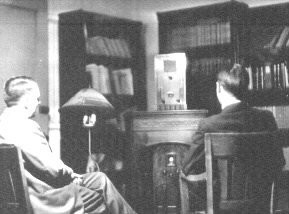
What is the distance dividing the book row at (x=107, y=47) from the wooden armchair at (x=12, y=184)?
304cm

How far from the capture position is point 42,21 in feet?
19.0

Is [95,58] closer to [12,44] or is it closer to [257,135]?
[12,44]

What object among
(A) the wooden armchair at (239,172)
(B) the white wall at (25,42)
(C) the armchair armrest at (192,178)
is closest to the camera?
(A) the wooden armchair at (239,172)

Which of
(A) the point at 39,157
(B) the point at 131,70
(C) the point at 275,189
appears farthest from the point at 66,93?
(C) the point at 275,189

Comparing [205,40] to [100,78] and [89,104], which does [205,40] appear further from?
[89,104]

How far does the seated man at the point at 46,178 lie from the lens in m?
3.26

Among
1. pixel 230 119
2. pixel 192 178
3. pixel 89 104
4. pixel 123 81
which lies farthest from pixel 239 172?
pixel 123 81

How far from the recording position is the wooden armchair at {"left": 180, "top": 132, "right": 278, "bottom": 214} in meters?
2.88

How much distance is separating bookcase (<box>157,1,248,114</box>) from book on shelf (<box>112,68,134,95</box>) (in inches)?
19.3

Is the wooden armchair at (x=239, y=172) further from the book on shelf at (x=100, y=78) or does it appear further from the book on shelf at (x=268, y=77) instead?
the book on shelf at (x=100, y=78)

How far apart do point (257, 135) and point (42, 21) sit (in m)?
3.42

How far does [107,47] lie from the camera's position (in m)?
6.27

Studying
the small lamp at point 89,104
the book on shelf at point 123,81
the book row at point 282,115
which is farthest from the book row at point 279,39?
the small lamp at point 89,104

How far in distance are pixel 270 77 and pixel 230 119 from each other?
257cm
